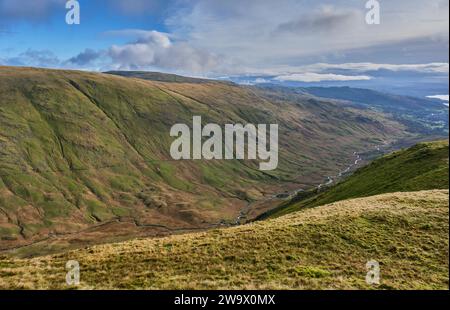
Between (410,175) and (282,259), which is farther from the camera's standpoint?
(410,175)

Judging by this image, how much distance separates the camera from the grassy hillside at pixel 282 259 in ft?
82.4

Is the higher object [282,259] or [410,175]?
[410,175]

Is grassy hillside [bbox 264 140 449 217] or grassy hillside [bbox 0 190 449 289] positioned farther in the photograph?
grassy hillside [bbox 264 140 449 217]

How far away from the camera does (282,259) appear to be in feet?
96.2

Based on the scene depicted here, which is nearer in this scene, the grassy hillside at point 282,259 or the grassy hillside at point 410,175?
the grassy hillside at point 282,259

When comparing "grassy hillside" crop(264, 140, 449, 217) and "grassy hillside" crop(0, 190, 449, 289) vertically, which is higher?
"grassy hillside" crop(264, 140, 449, 217)

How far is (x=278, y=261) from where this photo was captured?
94.8 feet

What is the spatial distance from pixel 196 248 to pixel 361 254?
13999 millimetres

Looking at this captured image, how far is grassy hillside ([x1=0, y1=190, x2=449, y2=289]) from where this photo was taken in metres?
25.1
